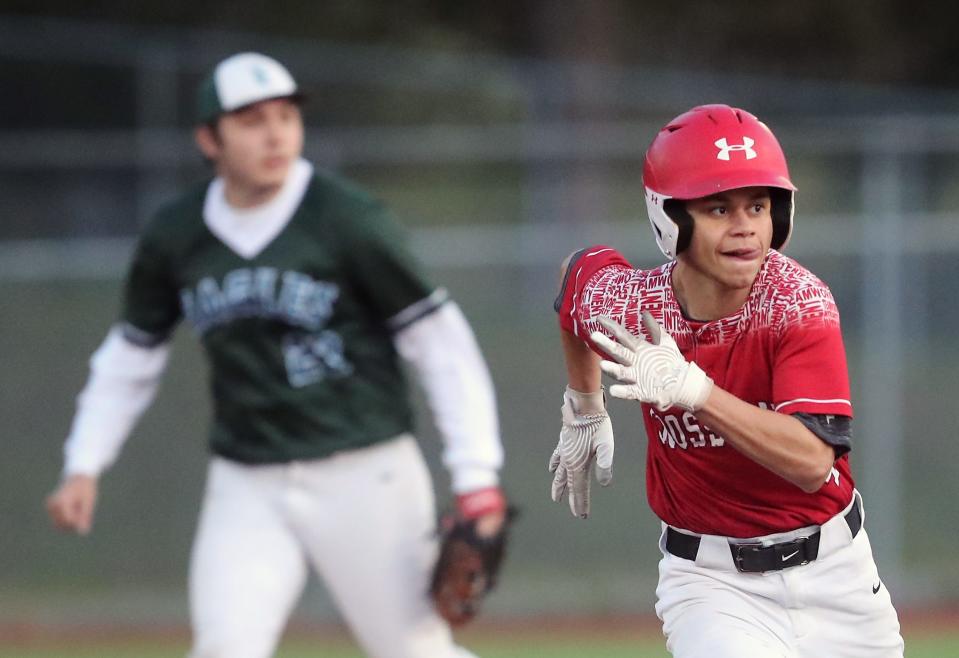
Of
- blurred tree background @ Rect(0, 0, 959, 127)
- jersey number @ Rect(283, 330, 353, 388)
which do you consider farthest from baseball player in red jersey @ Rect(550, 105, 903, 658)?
blurred tree background @ Rect(0, 0, 959, 127)

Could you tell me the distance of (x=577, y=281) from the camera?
410cm

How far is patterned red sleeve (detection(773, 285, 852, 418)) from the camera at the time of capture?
350 cm

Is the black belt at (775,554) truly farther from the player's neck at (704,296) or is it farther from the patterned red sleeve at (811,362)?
the player's neck at (704,296)

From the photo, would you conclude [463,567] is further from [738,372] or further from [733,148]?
[733,148]

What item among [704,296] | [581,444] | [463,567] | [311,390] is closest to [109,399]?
[311,390]

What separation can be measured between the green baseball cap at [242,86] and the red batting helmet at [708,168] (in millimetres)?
1822

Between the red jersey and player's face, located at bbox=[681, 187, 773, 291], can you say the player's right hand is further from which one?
player's face, located at bbox=[681, 187, 773, 291]

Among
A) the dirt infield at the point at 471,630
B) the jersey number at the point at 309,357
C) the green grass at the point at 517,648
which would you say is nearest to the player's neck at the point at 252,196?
the jersey number at the point at 309,357

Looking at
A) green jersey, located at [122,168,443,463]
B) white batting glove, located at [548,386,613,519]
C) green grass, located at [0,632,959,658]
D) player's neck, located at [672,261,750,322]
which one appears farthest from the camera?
green grass, located at [0,632,959,658]

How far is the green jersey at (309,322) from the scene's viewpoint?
197 inches

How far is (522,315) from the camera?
10039 millimetres

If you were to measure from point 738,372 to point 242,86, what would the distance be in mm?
2238

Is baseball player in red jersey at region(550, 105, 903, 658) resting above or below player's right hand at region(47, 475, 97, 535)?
above

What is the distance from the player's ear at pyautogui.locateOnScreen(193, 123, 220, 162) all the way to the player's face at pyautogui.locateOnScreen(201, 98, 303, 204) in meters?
0.03
